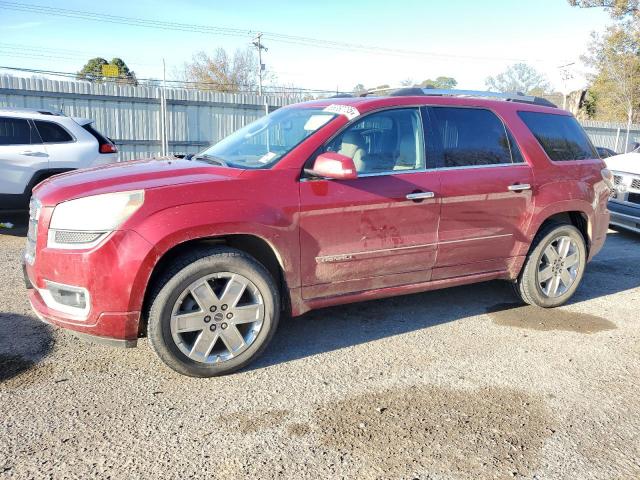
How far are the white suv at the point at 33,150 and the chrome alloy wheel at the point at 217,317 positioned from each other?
5.64 metres

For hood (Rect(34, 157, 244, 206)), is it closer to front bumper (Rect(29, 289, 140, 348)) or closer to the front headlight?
the front headlight

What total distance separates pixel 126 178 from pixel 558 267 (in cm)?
384

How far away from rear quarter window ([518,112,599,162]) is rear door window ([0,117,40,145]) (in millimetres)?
6761

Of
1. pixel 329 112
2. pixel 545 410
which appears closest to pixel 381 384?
pixel 545 410

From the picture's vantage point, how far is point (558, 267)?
16.1 ft

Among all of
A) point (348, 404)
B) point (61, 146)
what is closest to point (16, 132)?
point (61, 146)

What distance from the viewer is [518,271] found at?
4723mm

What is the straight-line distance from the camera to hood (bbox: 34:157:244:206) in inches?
126

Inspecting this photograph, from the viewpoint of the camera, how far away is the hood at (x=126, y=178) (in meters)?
3.21

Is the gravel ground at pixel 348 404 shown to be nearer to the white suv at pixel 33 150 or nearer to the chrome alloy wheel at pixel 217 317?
the chrome alloy wheel at pixel 217 317

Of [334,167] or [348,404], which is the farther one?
[334,167]

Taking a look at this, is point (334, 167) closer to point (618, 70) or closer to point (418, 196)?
point (418, 196)

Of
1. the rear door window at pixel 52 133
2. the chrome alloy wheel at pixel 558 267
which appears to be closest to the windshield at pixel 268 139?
the chrome alloy wheel at pixel 558 267

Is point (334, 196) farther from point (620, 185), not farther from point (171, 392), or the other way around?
point (620, 185)
